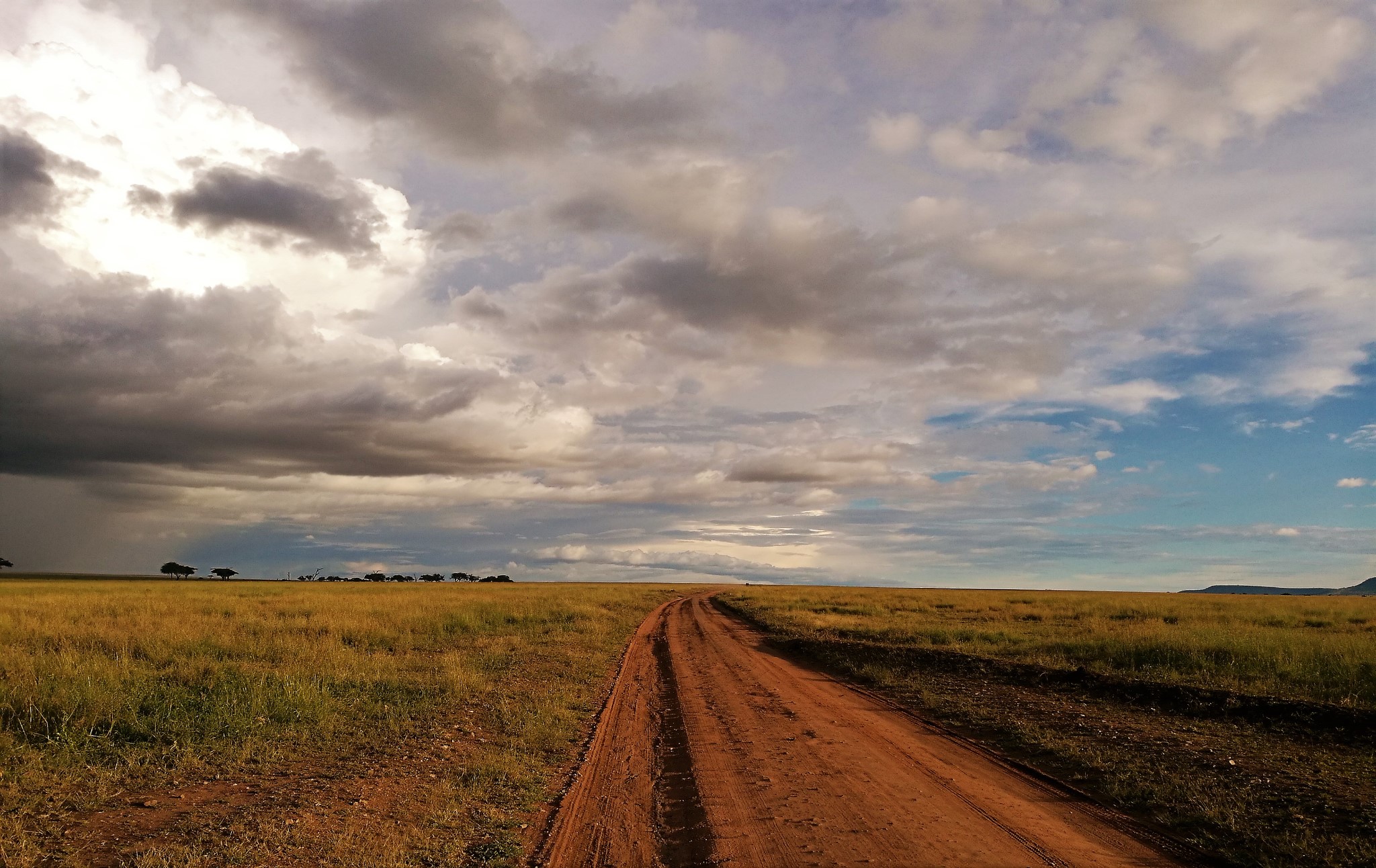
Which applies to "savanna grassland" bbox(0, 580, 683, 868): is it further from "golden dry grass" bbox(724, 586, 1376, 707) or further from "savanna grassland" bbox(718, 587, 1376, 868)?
"golden dry grass" bbox(724, 586, 1376, 707)

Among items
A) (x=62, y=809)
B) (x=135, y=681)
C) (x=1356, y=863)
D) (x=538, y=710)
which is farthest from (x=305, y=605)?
(x=1356, y=863)

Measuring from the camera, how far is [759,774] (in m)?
9.59

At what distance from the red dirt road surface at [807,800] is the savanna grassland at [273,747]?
3.22 feet

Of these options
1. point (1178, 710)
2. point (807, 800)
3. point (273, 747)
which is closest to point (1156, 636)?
point (1178, 710)

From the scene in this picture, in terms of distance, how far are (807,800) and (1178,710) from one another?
381 inches

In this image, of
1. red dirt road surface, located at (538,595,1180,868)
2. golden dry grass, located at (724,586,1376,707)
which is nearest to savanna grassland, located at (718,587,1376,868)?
golden dry grass, located at (724,586,1376,707)

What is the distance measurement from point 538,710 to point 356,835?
6161 millimetres

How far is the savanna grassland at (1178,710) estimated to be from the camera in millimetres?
8219

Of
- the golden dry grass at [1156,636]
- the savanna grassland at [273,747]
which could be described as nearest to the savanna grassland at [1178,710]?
the golden dry grass at [1156,636]

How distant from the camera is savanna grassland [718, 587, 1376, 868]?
8.22 meters

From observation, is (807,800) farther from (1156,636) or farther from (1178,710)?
(1156,636)

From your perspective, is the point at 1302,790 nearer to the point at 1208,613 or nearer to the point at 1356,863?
the point at 1356,863

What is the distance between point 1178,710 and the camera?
1414cm

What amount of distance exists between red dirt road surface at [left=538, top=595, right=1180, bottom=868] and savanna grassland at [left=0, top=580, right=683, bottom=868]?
98 cm
